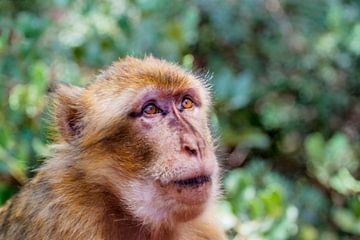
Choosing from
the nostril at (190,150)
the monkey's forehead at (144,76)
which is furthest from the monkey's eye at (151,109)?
the nostril at (190,150)

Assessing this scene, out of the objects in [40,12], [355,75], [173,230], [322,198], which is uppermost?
[40,12]

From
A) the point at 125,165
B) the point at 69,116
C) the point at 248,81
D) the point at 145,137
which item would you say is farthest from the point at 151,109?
the point at 248,81

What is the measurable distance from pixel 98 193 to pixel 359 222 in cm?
197

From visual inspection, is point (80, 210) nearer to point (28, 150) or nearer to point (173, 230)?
point (173, 230)

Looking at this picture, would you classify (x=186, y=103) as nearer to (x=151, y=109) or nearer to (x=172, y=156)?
(x=151, y=109)

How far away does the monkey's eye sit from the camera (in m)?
4.02

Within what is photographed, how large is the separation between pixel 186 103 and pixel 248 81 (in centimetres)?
193

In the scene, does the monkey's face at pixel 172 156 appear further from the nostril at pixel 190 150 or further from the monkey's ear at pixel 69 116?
the monkey's ear at pixel 69 116

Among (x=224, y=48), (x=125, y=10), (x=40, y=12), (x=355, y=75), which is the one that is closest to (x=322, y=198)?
(x=355, y=75)

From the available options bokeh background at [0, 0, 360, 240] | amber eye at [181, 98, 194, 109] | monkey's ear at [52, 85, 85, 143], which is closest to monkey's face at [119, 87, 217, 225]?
amber eye at [181, 98, 194, 109]

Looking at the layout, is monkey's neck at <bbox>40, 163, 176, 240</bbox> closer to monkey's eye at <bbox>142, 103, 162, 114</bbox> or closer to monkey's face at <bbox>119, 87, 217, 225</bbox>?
monkey's face at <bbox>119, 87, 217, 225</bbox>

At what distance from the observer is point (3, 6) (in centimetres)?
759

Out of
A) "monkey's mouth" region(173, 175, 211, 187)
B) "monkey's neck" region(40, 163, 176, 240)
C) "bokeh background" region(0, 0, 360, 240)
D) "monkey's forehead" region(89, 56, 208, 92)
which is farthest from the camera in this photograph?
"bokeh background" region(0, 0, 360, 240)

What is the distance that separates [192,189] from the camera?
3.75m
